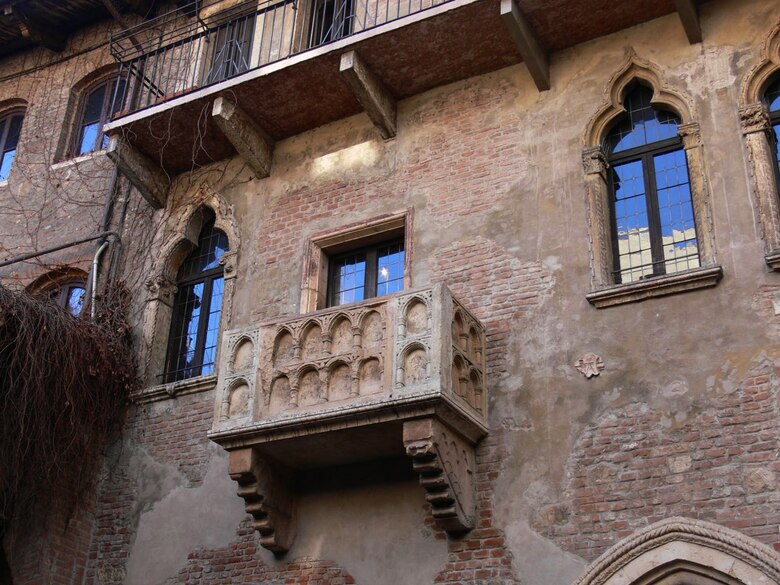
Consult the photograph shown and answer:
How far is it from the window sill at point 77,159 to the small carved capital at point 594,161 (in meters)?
6.41

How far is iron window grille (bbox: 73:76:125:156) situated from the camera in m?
13.4

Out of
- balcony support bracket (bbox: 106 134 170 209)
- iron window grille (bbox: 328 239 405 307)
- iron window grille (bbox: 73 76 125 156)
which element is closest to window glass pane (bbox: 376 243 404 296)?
iron window grille (bbox: 328 239 405 307)

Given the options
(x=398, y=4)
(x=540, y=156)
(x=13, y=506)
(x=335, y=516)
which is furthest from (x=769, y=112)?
(x=13, y=506)

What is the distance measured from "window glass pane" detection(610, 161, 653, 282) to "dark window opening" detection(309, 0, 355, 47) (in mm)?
3666

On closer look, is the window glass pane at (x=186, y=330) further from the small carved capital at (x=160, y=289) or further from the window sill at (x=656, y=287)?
the window sill at (x=656, y=287)

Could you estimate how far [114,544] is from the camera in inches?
395

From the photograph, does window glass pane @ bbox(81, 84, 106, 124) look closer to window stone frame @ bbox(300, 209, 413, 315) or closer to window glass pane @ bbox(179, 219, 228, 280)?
window glass pane @ bbox(179, 219, 228, 280)

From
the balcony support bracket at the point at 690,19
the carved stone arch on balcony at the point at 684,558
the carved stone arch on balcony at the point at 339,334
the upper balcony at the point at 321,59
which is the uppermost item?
the upper balcony at the point at 321,59

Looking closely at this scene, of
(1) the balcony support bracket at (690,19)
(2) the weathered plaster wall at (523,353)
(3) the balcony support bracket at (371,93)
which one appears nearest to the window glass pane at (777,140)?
(2) the weathered plaster wall at (523,353)

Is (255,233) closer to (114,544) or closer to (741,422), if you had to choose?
(114,544)

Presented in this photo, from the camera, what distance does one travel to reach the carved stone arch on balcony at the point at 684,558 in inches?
275

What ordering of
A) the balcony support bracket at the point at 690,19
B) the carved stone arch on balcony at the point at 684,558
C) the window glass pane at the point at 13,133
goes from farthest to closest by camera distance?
the window glass pane at the point at 13,133 → the balcony support bracket at the point at 690,19 → the carved stone arch on balcony at the point at 684,558

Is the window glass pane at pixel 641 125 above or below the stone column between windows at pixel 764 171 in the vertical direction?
above

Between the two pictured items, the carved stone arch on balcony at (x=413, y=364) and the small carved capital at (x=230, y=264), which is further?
the small carved capital at (x=230, y=264)
